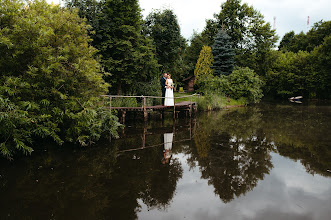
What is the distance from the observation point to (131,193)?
471 cm

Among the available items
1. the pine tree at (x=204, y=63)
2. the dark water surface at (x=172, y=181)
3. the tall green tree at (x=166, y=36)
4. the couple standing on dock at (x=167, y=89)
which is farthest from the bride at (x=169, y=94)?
the pine tree at (x=204, y=63)

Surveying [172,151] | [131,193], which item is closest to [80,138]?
[172,151]

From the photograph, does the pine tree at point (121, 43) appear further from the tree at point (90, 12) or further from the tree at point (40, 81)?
the tree at point (40, 81)

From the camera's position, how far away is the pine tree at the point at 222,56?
2564 cm

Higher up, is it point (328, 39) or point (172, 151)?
point (328, 39)

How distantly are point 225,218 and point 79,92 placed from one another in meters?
5.98

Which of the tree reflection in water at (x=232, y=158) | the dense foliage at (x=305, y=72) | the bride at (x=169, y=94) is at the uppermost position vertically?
the dense foliage at (x=305, y=72)

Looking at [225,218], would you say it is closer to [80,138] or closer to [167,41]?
[80,138]

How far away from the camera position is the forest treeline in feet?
21.4

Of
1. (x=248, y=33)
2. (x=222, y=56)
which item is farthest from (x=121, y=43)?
(x=248, y=33)

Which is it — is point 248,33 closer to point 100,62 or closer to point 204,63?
point 204,63

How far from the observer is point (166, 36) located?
18734mm

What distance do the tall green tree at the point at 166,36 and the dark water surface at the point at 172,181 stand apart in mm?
11566

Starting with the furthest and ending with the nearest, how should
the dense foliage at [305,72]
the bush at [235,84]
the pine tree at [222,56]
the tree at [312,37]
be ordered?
the tree at [312,37], the dense foliage at [305,72], the pine tree at [222,56], the bush at [235,84]
